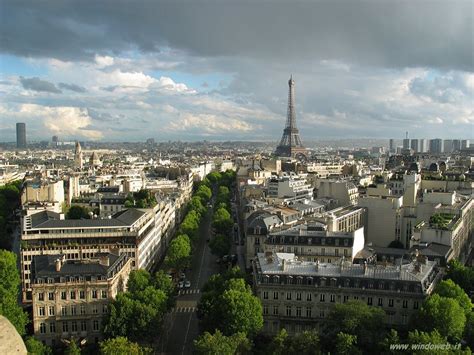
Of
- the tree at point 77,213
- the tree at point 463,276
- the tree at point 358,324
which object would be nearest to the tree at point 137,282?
the tree at point 358,324

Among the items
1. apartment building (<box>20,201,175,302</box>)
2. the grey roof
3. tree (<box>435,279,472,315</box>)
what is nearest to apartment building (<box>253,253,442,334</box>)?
tree (<box>435,279,472,315</box>)

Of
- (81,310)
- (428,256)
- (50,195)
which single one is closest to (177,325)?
(81,310)

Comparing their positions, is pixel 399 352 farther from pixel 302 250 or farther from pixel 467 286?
pixel 302 250

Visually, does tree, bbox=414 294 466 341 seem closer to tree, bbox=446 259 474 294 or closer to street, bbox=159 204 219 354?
tree, bbox=446 259 474 294

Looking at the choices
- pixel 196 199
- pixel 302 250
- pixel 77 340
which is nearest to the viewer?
pixel 77 340

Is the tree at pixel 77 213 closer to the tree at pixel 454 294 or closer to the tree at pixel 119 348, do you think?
the tree at pixel 119 348

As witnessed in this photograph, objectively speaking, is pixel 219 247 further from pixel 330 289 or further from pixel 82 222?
pixel 330 289
